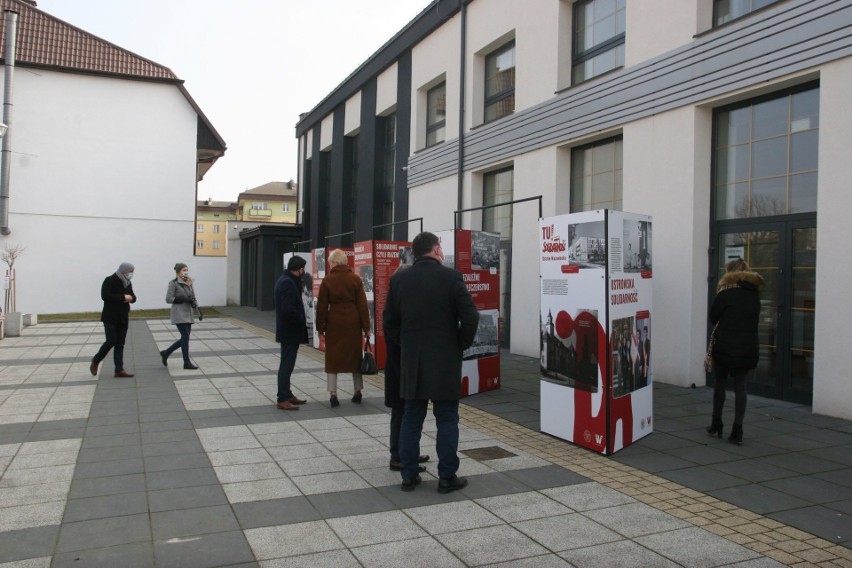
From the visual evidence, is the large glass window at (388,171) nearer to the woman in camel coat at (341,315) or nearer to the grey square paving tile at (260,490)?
the woman in camel coat at (341,315)

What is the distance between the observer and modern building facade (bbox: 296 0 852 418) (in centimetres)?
766

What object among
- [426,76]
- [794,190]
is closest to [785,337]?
[794,190]

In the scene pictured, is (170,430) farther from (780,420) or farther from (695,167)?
(695,167)

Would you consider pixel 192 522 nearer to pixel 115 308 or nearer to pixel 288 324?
pixel 288 324

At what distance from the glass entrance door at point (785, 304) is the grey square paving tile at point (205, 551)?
7.00 m

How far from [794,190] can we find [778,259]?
87 centimetres

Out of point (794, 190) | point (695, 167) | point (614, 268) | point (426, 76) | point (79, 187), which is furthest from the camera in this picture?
point (79, 187)

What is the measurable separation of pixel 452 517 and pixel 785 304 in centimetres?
587

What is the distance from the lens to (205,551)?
3.90 m

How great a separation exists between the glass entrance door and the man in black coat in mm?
5234

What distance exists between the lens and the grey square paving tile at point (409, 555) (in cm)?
372

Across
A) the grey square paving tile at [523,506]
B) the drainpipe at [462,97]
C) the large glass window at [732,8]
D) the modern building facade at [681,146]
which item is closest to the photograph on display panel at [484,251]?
the modern building facade at [681,146]

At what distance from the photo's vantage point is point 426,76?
17719 millimetres

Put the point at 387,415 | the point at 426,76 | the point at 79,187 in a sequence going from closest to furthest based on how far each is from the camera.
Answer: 1. the point at 387,415
2. the point at 426,76
3. the point at 79,187
